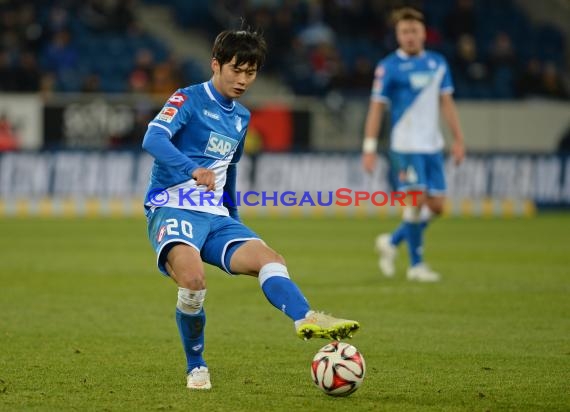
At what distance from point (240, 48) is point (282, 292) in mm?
1389

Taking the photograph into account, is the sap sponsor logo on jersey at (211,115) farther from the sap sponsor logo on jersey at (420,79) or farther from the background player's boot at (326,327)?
the sap sponsor logo on jersey at (420,79)

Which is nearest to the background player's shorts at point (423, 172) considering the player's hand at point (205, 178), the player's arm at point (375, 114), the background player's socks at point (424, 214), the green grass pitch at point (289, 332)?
the background player's socks at point (424, 214)

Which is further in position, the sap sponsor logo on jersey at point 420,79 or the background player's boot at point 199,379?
the sap sponsor logo on jersey at point 420,79

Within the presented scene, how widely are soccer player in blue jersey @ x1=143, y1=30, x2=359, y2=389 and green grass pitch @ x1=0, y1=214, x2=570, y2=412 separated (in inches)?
20.2

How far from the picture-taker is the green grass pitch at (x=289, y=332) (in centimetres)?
612

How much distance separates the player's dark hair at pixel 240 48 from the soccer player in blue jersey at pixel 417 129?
5315 mm

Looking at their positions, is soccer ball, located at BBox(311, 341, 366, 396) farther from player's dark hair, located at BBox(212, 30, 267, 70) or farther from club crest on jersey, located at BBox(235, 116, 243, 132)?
player's dark hair, located at BBox(212, 30, 267, 70)

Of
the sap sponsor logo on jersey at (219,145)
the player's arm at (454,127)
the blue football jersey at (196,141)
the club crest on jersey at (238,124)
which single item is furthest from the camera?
the player's arm at (454,127)

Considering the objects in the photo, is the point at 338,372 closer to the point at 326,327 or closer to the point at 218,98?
the point at 326,327

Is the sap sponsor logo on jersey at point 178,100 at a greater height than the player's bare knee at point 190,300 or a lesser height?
greater

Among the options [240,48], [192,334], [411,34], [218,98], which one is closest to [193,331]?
[192,334]

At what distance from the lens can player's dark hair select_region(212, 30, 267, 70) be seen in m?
6.35

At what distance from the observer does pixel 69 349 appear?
7742mm

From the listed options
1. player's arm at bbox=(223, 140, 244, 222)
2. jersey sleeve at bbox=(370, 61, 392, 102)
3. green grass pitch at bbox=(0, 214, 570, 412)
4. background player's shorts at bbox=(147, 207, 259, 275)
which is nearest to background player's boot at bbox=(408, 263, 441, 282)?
green grass pitch at bbox=(0, 214, 570, 412)
